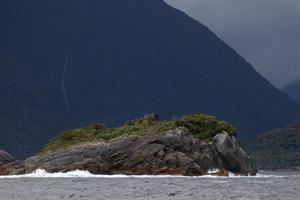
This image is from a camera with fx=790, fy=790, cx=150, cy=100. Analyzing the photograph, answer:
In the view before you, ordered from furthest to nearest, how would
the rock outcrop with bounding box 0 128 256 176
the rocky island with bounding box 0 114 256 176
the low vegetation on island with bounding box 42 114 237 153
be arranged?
the low vegetation on island with bounding box 42 114 237 153
the rocky island with bounding box 0 114 256 176
the rock outcrop with bounding box 0 128 256 176

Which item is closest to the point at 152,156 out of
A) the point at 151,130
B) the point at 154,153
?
the point at 154,153

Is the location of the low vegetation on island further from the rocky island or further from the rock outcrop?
the rock outcrop

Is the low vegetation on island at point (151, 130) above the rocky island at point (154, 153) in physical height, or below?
above

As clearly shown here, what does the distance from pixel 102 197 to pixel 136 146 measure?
77.9 metres

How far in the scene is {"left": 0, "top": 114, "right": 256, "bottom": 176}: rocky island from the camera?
167 meters

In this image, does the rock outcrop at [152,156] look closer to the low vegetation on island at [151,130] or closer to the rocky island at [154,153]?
the rocky island at [154,153]

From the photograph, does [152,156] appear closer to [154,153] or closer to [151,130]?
[154,153]

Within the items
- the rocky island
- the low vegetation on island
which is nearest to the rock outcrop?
the rocky island

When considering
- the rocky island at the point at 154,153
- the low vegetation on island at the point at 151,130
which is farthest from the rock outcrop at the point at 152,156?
the low vegetation on island at the point at 151,130

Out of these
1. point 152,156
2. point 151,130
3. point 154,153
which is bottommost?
point 152,156

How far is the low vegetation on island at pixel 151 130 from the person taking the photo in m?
180

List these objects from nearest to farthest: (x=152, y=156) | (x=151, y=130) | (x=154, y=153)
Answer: (x=152, y=156) → (x=154, y=153) → (x=151, y=130)

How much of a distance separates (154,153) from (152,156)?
830mm

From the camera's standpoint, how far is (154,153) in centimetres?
16700
